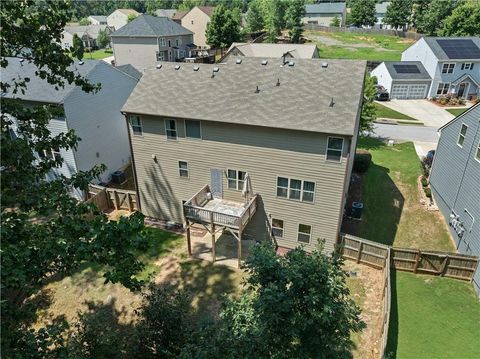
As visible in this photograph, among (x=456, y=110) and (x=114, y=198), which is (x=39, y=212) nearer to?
(x=114, y=198)

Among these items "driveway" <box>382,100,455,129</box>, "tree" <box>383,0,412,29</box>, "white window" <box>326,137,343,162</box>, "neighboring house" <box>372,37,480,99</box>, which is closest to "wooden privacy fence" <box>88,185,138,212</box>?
"white window" <box>326,137,343,162</box>

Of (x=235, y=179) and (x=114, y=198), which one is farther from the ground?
(x=235, y=179)

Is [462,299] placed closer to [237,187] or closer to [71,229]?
[237,187]

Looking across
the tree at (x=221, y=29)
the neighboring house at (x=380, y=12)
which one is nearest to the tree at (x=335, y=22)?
the neighboring house at (x=380, y=12)

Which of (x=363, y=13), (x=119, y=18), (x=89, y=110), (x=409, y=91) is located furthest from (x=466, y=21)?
(x=119, y=18)

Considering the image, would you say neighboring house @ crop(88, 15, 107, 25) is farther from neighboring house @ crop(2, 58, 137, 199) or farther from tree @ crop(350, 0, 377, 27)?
neighboring house @ crop(2, 58, 137, 199)
